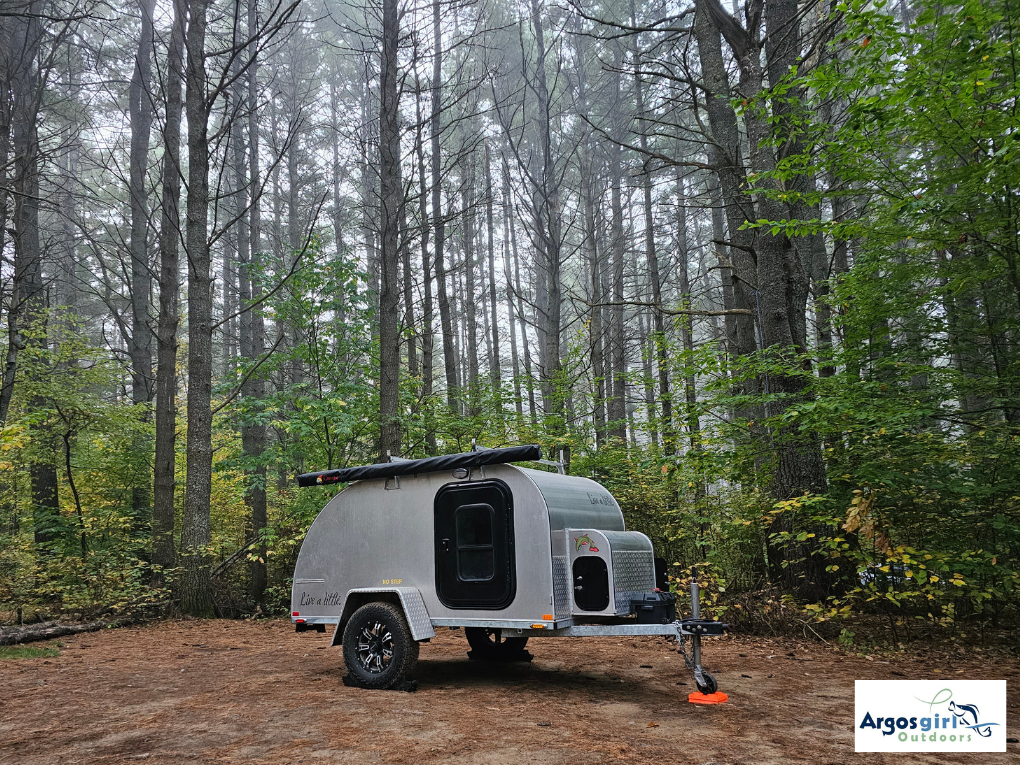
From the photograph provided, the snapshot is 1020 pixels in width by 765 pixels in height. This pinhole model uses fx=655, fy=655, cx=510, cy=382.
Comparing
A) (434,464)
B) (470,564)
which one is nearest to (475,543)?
(470,564)

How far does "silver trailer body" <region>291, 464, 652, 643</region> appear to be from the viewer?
6.00m

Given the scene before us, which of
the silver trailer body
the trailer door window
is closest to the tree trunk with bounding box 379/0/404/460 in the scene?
the silver trailer body

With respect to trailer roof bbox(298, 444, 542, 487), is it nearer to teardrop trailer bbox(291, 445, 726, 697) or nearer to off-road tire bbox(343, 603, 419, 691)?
teardrop trailer bbox(291, 445, 726, 697)

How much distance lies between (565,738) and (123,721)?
357 centimetres

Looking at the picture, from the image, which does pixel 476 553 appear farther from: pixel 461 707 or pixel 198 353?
pixel 198 353

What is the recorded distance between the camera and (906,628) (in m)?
7.89

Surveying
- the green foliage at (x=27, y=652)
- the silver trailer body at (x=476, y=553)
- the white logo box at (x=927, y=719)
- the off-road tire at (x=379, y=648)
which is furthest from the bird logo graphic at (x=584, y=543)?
the green foliage at (x=27, y=652)

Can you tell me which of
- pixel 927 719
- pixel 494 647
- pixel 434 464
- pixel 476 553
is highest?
pixel 434 464

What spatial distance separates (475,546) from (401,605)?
1.07 meters

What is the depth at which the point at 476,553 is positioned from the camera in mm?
6398

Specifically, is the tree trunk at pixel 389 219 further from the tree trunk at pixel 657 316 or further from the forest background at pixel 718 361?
the tree trunk at pixel 657 316

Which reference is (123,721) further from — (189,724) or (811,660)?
(811,660)

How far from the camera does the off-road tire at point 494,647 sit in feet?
25.6

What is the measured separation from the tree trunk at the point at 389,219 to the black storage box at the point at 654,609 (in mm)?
6894
